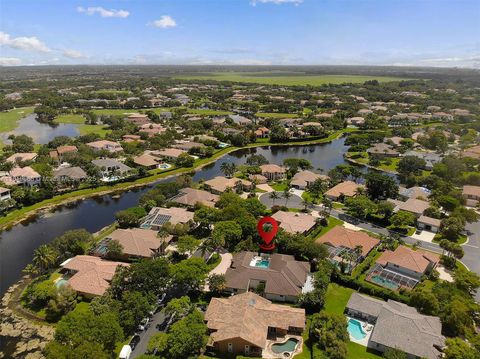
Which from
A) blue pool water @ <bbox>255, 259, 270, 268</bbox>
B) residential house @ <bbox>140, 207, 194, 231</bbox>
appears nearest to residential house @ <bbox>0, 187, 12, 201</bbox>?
residential house @ <bbox>140, 207, 194, 231</bbox>

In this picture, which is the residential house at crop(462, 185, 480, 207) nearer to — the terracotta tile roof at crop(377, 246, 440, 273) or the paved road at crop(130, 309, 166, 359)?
the terracotta tile roof at crop(377, 246, 440, 273)

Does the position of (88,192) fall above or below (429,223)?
below

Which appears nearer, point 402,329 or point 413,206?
point 402,329

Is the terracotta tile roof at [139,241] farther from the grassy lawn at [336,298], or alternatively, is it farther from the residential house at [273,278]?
the grassy lawn at [336,298]

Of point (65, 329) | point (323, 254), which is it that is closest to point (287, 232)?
point (323, 254)

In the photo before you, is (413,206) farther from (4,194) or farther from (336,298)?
(4,194)

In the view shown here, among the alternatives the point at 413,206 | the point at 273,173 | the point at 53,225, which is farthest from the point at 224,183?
the point at 413,206

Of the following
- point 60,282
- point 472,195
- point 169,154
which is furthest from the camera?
point 169,154
